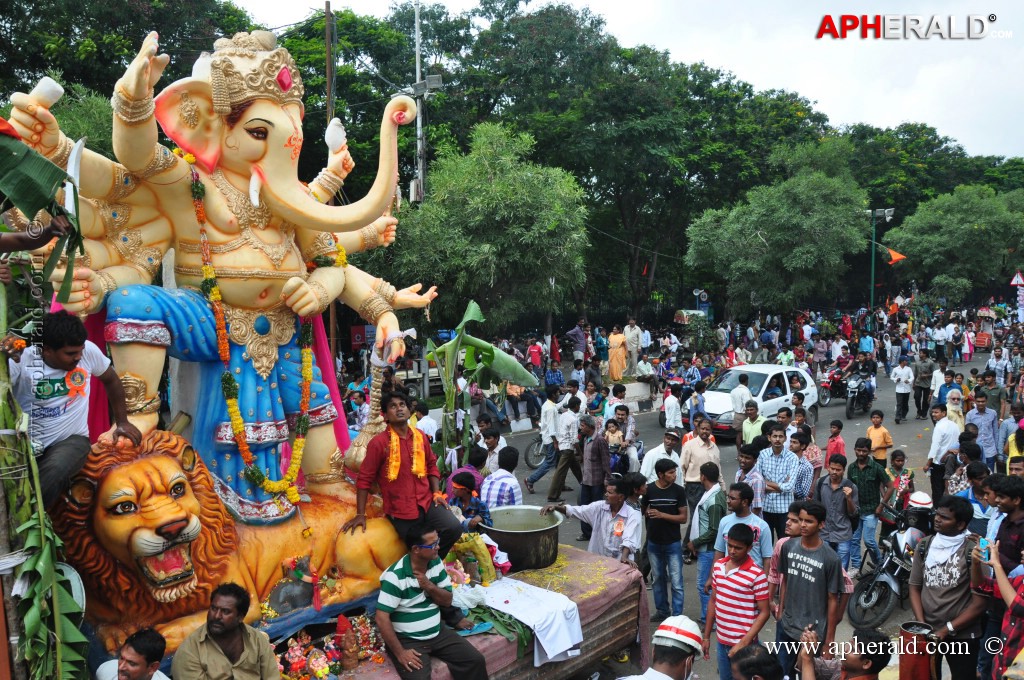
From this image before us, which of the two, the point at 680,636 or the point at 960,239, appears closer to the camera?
the point at 680,636

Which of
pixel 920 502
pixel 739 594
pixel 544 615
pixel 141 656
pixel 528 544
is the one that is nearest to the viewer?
pixel 141 656

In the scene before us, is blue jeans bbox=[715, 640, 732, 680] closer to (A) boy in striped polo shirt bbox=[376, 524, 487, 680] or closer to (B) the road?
(B) the road

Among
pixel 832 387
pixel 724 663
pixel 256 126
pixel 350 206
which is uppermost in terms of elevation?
pixel 256 126

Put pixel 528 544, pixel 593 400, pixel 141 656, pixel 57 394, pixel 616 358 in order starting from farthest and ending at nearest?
pixel 616 358
pixel 593 400
pixel 528 544
pixel 57 394
pixel 141 656

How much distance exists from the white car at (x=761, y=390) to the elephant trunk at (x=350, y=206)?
34.1ft

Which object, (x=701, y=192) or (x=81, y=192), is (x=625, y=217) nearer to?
(x=701, y=192)

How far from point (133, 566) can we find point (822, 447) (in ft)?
40.8

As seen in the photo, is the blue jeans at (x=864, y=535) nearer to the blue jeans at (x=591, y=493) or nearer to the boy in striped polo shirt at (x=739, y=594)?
the blue jeans at (x=591, y=493)

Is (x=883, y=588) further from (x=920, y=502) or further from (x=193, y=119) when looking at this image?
(x=193, y=119)

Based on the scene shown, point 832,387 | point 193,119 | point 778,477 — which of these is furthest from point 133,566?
point 832,387

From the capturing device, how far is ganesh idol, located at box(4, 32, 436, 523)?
539 centimetres

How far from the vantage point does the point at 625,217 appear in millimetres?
30188

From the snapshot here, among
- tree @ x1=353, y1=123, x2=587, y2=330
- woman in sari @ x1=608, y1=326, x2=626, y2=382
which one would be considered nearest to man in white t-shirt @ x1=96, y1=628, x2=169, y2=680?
tree @ x1=353, y1=123, x2=587, y2=330

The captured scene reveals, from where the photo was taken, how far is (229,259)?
18.9 ft
